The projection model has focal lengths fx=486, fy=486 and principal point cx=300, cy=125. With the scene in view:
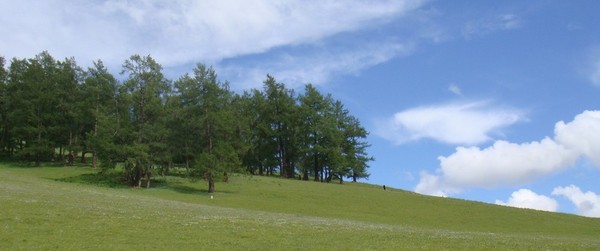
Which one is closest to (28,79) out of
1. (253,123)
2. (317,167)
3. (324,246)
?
(253,123)

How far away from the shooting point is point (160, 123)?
260 feet

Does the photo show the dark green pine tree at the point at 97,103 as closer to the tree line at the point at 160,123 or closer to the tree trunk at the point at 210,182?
the tree line at the point at 160,123

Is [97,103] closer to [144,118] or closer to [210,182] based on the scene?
[144,118]

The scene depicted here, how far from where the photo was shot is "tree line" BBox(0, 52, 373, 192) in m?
75.6

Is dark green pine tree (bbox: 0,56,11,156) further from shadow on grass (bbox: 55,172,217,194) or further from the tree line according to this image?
shadow on grass (bbox: 55,172,217,194)

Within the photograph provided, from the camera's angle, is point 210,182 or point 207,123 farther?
point 207,123

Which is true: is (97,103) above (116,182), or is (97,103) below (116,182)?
above

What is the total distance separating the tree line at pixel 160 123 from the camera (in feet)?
248

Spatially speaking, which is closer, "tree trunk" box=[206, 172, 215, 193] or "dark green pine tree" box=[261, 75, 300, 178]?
"tree trunk" box=[206, 172, 215, 193]

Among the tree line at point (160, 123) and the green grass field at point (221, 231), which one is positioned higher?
the tree line at point (160, 123)

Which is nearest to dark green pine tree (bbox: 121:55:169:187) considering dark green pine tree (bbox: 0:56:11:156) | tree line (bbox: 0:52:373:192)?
tree line (bbox: 0:52:373:192)

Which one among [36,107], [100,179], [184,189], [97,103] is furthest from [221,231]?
[36,107]

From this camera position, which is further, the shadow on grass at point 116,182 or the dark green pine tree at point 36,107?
the dark green pine tree at point 36,107

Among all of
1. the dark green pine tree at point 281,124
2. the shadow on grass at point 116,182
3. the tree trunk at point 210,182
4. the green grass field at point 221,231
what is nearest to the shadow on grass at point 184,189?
the shadow on grass at point 116,182
